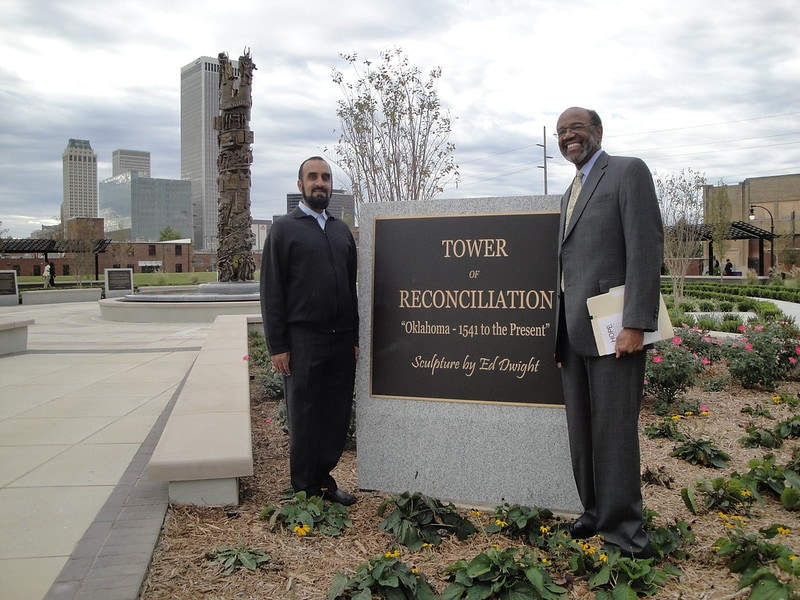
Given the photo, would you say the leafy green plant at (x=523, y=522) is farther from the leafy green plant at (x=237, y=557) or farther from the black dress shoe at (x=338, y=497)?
the leafy green plant at (x=237, y=557)

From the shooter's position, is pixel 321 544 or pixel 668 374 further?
pixel 668 374

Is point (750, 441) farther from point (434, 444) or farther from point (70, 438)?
point (70, 438)

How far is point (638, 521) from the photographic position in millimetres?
3006

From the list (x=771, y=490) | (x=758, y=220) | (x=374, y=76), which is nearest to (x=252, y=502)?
(x=771, y=490)

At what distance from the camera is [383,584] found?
8.77 ft

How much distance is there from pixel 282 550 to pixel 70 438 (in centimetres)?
313

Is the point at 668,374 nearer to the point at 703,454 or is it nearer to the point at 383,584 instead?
the point at 703,454

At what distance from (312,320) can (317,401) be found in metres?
0.48

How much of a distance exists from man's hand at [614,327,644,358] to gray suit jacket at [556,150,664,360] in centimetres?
4

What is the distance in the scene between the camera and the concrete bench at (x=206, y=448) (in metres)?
3.64

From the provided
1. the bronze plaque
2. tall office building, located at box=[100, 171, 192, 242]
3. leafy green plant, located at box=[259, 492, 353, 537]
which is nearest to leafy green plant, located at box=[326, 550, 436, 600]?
leafy green plant, located at box=[259, 492, 353, 537]

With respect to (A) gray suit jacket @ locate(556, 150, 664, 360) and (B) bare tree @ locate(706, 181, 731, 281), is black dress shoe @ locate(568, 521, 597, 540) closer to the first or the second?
(A) gray suit jacket @ locate(556, 150, 664, 360)

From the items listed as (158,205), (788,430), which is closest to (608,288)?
(788,430)

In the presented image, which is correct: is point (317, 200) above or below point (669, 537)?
above
